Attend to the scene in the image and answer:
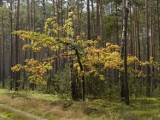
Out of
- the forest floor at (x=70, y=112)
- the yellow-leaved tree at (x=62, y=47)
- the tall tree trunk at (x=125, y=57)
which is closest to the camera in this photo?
the forest floor at (x=70, y=112)

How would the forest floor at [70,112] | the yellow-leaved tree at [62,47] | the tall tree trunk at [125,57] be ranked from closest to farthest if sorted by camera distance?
the forest floor at [70,112] < the yellow-leaved tree at [62,47] < the tall tree trunk at [125,57]

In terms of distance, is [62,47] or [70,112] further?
[62,47]

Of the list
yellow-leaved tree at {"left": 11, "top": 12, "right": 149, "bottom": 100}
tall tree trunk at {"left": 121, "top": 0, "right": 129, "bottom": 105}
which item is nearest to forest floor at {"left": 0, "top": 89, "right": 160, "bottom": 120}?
tall tree trunk at {"left": 121, "top": 0, "right": 129, "bottom": 105}

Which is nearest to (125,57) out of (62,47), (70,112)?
(62,47)

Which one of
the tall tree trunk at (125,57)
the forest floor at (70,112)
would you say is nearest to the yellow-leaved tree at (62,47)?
the tall tree trunk at (125,57)

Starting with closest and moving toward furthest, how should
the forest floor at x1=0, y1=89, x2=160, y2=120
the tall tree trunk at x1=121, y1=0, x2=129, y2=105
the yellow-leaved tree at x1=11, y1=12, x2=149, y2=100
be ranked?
the forest floor at x1=0, y1=89, x2=160, y2=120 < the yellow-leaved tree at x1=11, y1=12, x2=149, y2=100 < the tall tree trunk at x1=121, y1=0, x2=129, y2=105

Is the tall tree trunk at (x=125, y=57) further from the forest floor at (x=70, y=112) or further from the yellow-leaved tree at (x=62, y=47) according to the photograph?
the forest floor at (x=70, y=112)

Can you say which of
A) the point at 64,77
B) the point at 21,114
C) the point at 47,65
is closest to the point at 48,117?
the point at 21,114

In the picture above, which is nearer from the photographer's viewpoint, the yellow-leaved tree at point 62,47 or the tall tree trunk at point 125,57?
the yellow-leaved tree at point 62,47

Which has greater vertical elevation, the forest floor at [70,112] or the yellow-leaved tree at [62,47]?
the yellow-leaved tree at [62,47]

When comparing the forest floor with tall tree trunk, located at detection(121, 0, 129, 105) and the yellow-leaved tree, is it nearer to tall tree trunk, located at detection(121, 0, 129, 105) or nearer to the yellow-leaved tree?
tall tree trunk, located at detection(121, 0, 129, 105)

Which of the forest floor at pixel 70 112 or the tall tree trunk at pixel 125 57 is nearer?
the forest floor at pixel 70 112

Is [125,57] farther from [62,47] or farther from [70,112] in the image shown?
[70,112]

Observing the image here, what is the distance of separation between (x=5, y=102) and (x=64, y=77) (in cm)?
420
